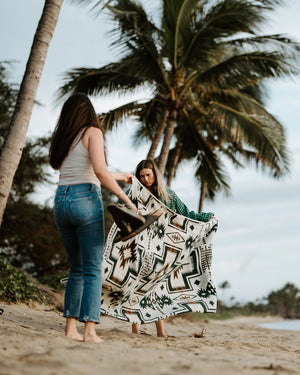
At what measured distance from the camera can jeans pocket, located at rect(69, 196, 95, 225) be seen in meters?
3.09

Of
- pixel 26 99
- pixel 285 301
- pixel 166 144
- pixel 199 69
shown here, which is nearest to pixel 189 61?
pixel 199 69

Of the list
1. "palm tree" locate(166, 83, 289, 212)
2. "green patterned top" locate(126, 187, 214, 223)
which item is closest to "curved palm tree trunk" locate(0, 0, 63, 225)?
"green patterned top" locate(126, 187, 214, 223)

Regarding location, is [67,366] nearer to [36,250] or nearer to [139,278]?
[139,278]

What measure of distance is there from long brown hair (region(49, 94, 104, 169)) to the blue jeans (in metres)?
0.29

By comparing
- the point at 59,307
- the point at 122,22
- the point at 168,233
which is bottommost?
the point at 59,307

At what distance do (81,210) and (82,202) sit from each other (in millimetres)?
63

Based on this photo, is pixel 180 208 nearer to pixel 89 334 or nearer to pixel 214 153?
pixel 89 334

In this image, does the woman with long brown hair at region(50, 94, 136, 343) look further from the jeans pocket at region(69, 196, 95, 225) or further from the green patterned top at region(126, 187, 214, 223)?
the green patterned top at region(126, 187, 214, 223)

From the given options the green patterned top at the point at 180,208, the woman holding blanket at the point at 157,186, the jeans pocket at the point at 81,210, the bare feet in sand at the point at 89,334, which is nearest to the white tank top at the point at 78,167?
the jeans pocket at the point at 81,210

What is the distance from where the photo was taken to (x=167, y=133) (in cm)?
1180

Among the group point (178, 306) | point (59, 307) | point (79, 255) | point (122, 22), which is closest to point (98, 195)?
point (79, 255)

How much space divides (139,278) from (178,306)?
606 mm

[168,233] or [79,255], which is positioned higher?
[168,233]

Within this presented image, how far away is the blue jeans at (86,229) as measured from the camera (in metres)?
3.11
